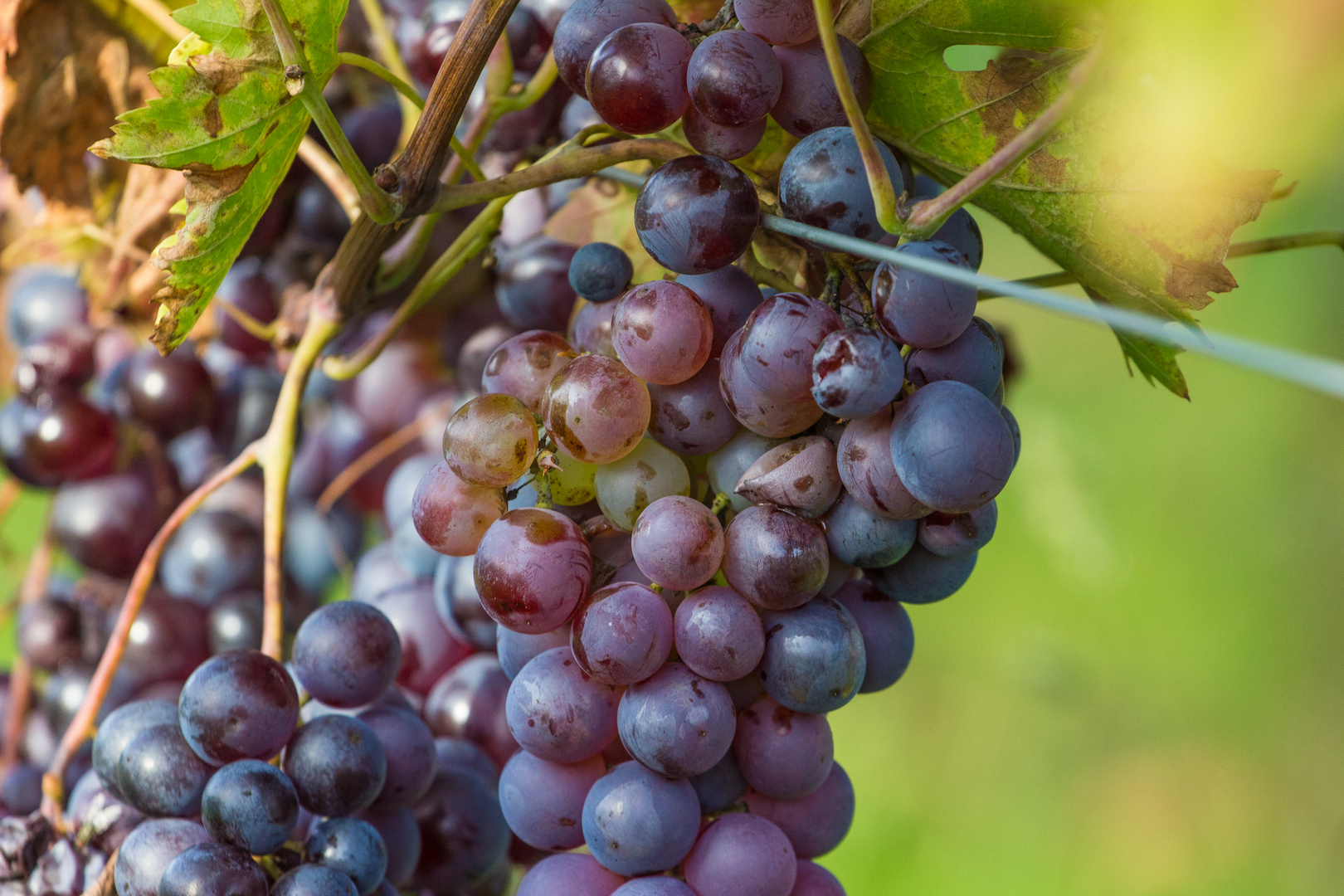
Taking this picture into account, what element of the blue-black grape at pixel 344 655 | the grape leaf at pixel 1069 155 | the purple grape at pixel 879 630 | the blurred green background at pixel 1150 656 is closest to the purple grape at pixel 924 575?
the purple grape at pixel 879 630

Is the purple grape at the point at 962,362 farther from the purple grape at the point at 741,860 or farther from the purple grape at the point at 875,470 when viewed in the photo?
the purple grape at the point at 741,860

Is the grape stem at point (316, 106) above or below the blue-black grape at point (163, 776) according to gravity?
above

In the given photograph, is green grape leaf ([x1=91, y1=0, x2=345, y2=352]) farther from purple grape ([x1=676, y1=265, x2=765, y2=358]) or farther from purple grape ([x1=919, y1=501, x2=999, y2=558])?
purple grape ([x1=919, y1=501, x2=999, y2=558])

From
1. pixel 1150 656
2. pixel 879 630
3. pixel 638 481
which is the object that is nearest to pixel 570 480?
pixel 638 481

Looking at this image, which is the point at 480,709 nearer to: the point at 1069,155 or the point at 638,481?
the point at 638,481

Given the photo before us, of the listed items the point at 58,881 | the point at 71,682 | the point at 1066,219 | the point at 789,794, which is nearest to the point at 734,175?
the point at 1066,219

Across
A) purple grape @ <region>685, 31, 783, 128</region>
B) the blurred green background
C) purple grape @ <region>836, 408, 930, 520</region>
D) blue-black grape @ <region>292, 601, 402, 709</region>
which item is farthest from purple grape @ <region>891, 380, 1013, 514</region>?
the blurred green background
